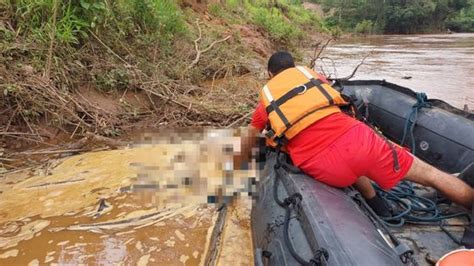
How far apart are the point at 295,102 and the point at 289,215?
0.69 metres

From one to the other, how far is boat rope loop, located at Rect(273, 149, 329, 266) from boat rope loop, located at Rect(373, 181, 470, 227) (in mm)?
750

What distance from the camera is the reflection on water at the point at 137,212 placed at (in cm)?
277

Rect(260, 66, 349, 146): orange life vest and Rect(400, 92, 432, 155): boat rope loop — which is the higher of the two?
Rect(260, 66, 349, 146): orange life vest

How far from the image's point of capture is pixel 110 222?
10.2ft

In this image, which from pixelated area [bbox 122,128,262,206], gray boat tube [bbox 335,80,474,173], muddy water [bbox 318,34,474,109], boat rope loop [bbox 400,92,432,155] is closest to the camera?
pixelated area [bbox 122,128,262,206]

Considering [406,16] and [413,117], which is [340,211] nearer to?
[413,117]

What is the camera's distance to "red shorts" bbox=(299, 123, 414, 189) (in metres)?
2.48

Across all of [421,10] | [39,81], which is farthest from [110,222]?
[421,10]

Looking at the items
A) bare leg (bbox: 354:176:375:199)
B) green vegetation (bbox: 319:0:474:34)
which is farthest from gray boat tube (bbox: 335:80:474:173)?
green vegetation (bbox: 319:0:474:34)

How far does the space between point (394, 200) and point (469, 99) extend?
5399 millimetres

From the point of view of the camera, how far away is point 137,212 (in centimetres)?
324

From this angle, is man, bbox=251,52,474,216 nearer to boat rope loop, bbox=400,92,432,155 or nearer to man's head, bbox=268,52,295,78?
man's head, bbox=268,52,295,78

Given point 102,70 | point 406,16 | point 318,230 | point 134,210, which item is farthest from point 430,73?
point 406,16

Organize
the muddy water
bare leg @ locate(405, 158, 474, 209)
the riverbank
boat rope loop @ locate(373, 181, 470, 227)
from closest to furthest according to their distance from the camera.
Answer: bare leg @ locate(405, 158, 474, 209) → boat rope loop @ locate(373, 181, 470, 227) → the riverbank → the muddy water
